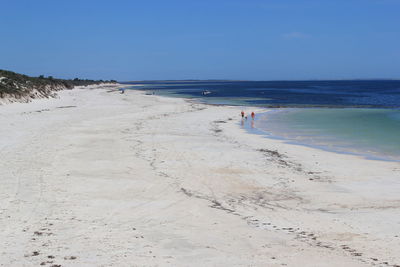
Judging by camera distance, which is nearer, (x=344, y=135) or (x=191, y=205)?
(x=191, y=205)

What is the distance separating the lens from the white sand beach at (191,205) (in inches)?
299

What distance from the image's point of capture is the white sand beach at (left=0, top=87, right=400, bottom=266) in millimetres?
7595

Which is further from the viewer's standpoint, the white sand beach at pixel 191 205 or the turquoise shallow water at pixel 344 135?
the turquoise shallow water at pixel 344 135

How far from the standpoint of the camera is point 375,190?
12.7m

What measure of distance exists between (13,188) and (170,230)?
17.8ft

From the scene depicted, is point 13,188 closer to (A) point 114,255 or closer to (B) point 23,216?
(B) point 23,216

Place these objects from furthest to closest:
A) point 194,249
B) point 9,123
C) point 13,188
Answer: point 9,123
point 13,188
point 194,249

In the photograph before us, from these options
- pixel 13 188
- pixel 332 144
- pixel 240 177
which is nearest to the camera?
pixel 13 188

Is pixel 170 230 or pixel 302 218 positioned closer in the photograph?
pixel 170 230

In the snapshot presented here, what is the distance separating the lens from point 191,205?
10.9 meters

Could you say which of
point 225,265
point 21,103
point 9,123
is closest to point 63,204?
point 225,265

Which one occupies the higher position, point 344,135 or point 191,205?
point 344,135

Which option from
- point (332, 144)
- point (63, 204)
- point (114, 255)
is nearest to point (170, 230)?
point (114, 255)

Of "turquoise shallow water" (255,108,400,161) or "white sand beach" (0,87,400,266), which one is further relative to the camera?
"turquoise shallow water" (255,108,400,161)
